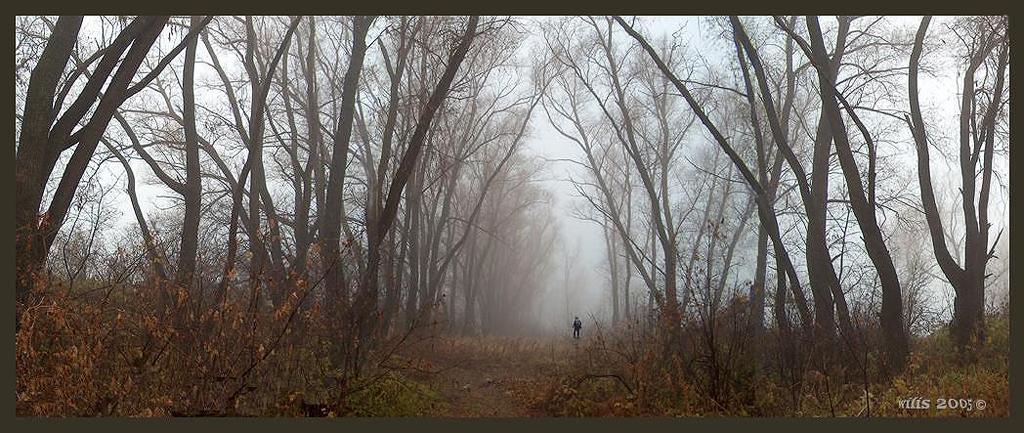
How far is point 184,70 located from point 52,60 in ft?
9.54

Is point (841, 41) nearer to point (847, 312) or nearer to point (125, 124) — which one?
point (847, 312)

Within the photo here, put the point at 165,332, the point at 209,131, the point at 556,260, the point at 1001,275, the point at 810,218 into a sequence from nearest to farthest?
1. the point at 165,332
2. the point at 810,218
3. the point at 1001,275
4. the point at 209,131
5. the point at 556,260

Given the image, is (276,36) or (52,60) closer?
(52,60)

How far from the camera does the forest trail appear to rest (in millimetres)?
6016

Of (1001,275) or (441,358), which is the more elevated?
(1001,275)

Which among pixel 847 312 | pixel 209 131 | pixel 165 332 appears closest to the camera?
pixel 165 332

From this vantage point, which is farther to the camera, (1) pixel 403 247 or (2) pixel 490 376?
(1) pixel 403 247

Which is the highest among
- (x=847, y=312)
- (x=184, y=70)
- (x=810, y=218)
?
(x=184, y=70)

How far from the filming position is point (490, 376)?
7.20 meters

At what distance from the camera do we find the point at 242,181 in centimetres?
680

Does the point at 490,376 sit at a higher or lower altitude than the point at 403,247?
lower

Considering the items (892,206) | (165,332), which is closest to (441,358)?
(165,332)

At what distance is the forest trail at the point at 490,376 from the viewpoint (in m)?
6.02

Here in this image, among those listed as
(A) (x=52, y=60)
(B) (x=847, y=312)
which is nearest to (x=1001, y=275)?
(B) (x=847, y=312)
